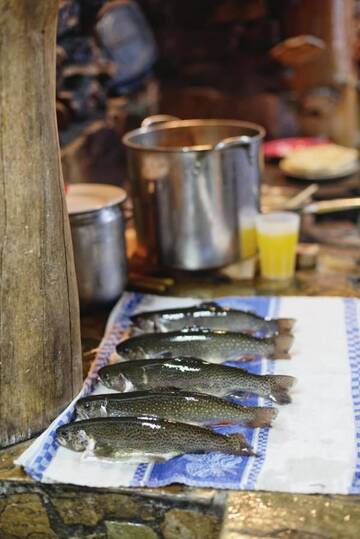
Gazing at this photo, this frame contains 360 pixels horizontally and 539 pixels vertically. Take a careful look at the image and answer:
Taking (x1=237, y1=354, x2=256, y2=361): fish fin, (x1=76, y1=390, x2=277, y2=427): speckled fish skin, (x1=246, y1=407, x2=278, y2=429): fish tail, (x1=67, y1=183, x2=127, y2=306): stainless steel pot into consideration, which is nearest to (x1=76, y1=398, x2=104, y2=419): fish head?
(x1=76, y1=390, x2=277, y2=427): speckled fish skin

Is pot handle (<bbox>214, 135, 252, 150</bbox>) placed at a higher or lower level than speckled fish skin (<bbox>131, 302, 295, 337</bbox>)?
higher

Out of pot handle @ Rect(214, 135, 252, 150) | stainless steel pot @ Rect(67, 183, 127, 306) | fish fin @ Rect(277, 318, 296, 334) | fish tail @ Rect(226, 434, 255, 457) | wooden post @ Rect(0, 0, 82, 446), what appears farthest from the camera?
pot handle @ Rect(214, 135, 252, 150)

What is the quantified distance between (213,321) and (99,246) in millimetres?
591

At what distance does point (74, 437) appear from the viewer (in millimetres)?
2309

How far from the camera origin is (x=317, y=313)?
127 inches

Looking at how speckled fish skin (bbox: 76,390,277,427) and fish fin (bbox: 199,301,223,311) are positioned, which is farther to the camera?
fish fin (bbox: 199,301,223,311)

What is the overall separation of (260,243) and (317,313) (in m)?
0.56

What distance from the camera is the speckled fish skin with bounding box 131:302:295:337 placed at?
303 cm

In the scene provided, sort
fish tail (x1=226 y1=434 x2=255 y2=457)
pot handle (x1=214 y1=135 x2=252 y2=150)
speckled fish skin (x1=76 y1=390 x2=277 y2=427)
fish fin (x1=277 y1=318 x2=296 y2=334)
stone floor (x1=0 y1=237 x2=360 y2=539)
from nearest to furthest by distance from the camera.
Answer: stone floor (x1=0 y1=237 x2=360 y2=539)
fish tail (x1=226 y1=434 x2=255 y2=457)
speckled fish skin (x1=76 y1=390 x2=277 y2=427)
fish fin (x1=277 y1=318 x2=296 y2=334)
pot handle (x1=214 y1=135 x2=252 y2=150)

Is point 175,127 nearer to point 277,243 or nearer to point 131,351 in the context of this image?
point 277,243

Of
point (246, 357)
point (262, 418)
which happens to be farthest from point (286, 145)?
point (262, 418)

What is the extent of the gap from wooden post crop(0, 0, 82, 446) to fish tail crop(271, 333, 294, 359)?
77cm

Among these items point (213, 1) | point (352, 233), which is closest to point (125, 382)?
point (352, 233)

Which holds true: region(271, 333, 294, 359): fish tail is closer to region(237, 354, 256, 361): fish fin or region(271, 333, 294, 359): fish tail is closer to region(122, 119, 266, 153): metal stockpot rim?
region(237, 354, 256, 361): fish fin
